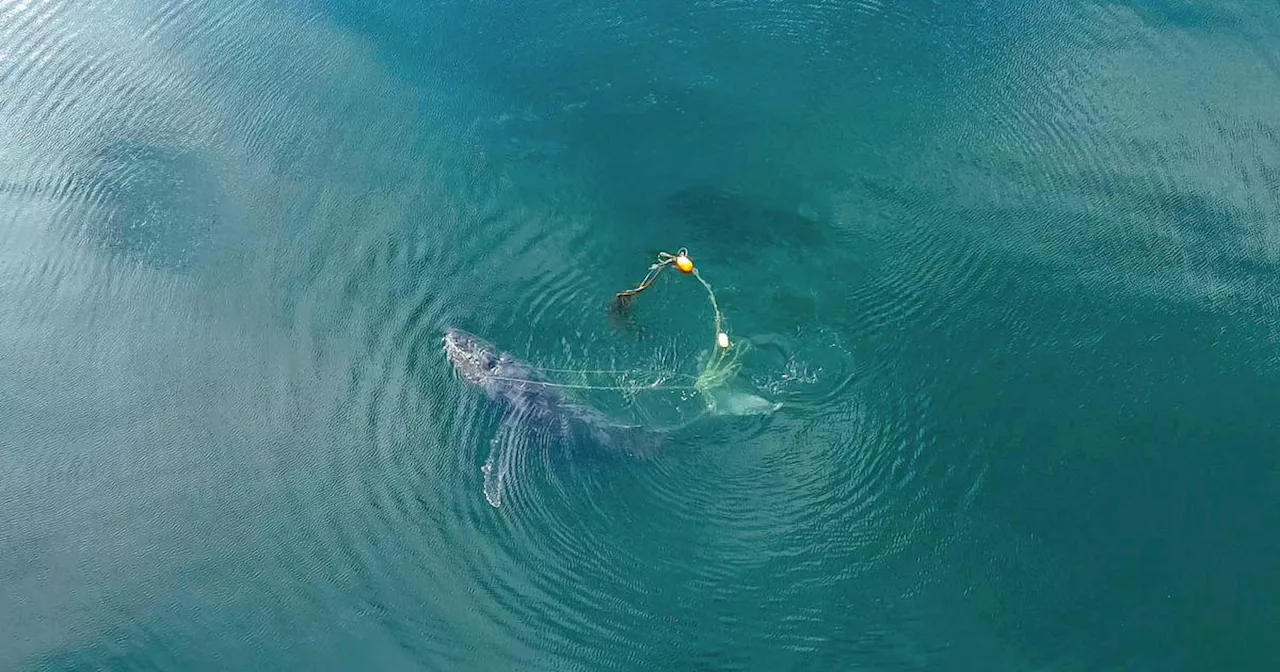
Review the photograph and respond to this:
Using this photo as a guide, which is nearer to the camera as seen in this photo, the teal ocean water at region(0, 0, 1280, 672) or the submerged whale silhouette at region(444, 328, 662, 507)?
the teal ocean water at region(0, 0, 1280, 672)

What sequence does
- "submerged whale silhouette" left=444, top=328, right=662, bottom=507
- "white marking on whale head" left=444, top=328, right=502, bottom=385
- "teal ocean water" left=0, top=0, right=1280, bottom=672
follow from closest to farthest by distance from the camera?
"teal ocean water" left=0, top=0, right=1280, bottom=672
"submerged whale silhouette" left=444, top=328, right=662, bottom=507
"white marking on whale head" left=444, top=328, right=502, bottom=385

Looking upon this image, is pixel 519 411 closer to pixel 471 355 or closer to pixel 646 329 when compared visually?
pixel 471 355

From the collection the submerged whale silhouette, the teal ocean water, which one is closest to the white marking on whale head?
the submerged whale silhouette

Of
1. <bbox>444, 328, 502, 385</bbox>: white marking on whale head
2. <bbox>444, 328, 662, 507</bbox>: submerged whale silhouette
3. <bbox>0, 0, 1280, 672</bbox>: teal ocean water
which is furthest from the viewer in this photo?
<bbox>444, 328, 502, 385</bbox>: white marking on whale head

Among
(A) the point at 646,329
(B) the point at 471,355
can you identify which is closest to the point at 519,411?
(B) the point at 471,355

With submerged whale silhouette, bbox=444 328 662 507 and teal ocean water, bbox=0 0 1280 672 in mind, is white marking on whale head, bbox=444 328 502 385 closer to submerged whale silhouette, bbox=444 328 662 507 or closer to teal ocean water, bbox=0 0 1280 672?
submerged whale silhouette, bbox=444 328 662 507

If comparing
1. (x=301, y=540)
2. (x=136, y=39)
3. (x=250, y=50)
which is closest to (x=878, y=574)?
(x=301, y=540)

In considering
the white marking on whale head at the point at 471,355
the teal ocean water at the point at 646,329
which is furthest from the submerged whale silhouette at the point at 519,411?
the teal ocean water at the point at 646,329
